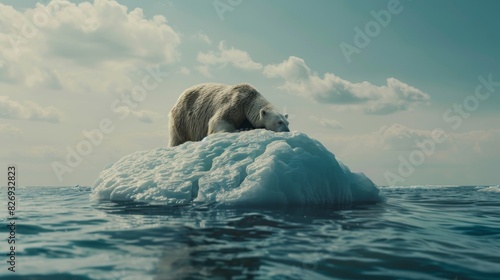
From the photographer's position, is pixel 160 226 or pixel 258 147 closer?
pixel 160 226

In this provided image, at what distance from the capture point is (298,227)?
21.2 ft

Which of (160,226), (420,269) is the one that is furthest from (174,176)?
(420,269)

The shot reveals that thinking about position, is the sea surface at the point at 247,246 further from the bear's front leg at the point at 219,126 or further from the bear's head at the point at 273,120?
the bear's front leg at the point at 219,126

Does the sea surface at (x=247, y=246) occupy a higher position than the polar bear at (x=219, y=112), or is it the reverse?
the polar bear at (x=219, y=112)

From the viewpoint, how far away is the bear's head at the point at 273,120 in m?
12.7

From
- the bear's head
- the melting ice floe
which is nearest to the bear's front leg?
the bear's head

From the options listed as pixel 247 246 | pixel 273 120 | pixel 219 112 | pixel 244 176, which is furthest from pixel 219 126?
pixel 247 246

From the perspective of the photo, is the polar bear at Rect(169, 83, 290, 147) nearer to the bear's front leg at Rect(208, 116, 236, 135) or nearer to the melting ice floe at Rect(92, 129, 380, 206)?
the bear's front leg at Rect(208, 116, 236, 135)

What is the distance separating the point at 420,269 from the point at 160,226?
→ 3796 mm

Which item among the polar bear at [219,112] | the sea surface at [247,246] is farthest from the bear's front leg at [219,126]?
the sea surface at [247,246]

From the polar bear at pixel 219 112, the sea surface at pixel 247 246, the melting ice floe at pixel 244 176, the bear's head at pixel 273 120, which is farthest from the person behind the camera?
the polar bear at pixel 219 112

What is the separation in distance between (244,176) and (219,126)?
14.1 feet

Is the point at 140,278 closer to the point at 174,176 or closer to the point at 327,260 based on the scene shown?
the point at 327,260

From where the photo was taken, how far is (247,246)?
5203mm
